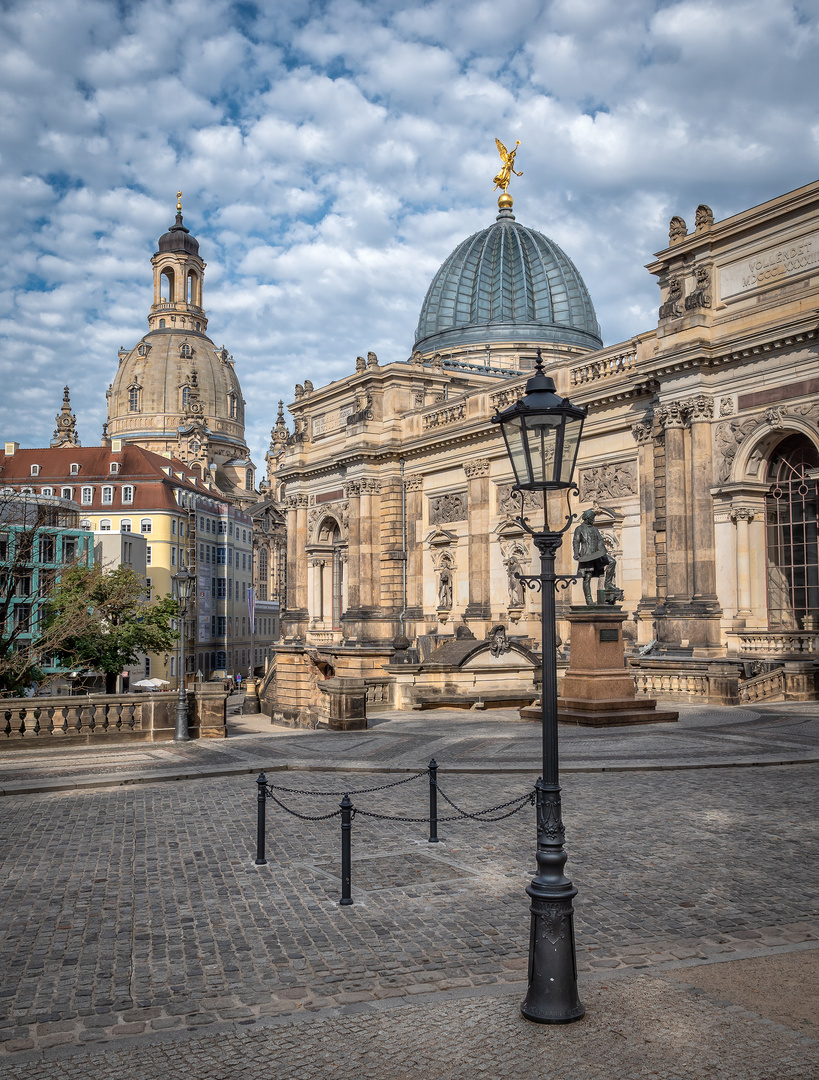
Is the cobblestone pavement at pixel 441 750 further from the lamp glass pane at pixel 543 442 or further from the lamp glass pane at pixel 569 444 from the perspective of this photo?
the lamp glass pane at pixel 543 442

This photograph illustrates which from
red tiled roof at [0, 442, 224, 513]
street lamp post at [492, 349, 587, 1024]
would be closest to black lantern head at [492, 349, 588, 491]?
street lamp post at [492, 349, 587, 1024]

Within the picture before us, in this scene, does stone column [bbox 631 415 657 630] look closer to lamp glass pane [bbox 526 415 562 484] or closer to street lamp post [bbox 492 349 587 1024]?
street lamp post [bbox 492 349 587 1024]

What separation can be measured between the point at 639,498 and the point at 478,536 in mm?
10920

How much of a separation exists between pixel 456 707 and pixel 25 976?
960 inches

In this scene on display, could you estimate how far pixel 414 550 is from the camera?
51094 millimetres

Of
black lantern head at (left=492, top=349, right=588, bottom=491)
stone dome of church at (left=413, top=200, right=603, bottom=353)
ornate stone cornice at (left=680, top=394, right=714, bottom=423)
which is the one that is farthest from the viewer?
stone dome of church at (left=413, top=200, right=603, bottom=353)

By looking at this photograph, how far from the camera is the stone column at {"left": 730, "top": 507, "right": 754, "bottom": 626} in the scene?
1262 inches

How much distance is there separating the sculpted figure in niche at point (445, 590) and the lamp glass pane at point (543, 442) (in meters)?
40.9

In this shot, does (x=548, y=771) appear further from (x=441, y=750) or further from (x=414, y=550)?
(x=414, y=550)

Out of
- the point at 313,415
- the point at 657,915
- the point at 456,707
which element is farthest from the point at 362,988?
the point at 313,415

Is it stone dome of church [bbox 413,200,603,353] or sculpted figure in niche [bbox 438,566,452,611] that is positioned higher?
stone dome of church [bbox 413,200,603,353]

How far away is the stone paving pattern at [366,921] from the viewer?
6.47m

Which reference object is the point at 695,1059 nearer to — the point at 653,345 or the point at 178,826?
the point at 178,826

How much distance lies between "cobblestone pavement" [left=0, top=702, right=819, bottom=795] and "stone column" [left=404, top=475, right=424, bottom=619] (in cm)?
2528
